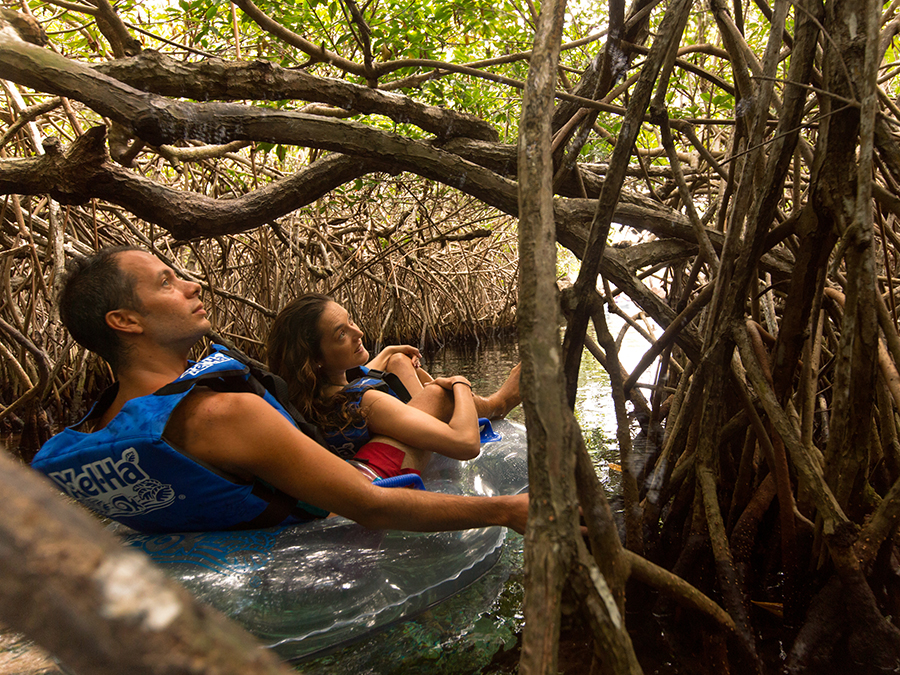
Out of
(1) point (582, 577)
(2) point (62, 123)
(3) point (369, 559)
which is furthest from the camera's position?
(2) point (62, 123)

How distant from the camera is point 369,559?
1.55 meters

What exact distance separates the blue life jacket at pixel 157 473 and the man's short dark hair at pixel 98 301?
14cm

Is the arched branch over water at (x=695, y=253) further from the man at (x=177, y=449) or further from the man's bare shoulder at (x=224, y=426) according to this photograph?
the man's bare shoulder at (x=224, y=426)

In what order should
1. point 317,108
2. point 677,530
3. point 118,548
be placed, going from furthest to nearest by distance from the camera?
1. point 317,108
2. point 677,530
3. point 118,548

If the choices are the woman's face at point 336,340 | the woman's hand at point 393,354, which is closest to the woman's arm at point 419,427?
the woman's face at point 336,340

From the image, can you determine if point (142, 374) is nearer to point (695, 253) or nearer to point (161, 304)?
point (161, 304)

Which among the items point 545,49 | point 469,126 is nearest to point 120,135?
point 469,126

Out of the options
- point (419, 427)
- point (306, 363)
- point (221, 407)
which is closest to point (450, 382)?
point (419, 427)

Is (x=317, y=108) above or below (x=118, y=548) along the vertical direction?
above

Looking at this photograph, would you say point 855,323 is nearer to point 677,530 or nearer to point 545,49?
point 677,530

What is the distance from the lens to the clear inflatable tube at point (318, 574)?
136 centimetres

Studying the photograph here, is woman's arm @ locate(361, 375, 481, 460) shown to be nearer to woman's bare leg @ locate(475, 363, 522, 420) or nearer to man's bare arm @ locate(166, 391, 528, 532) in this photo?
man's bare arm @ locate(166, 391, 528, 532)

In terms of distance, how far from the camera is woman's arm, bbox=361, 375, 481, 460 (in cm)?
183

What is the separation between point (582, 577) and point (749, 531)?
47.5 inches
